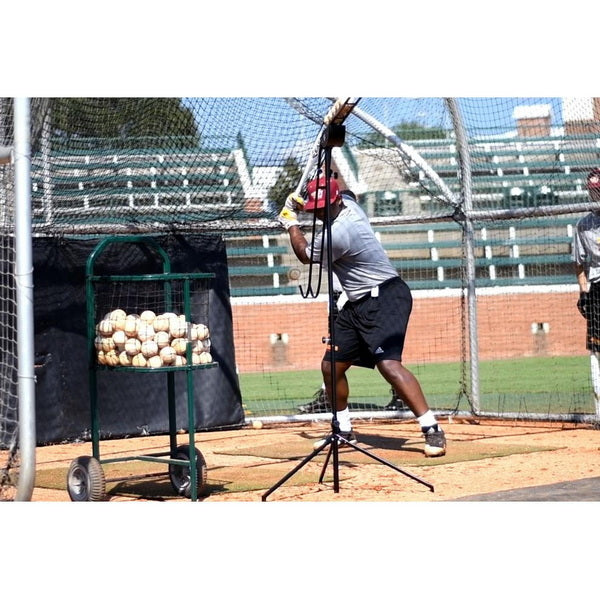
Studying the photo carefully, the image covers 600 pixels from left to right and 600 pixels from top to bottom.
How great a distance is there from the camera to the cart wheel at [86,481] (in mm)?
6980

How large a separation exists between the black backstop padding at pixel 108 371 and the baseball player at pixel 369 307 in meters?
2.07

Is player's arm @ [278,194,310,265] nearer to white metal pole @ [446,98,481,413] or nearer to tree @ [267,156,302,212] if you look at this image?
white metal pole @ [446,98,481,413]

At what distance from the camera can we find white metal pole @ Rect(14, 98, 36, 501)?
21.2ft

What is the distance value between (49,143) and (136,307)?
2.43 metres

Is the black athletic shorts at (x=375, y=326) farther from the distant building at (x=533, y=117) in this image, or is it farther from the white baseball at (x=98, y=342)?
the distant building at (x=533, y=117)

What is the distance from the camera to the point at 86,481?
703 centimetres

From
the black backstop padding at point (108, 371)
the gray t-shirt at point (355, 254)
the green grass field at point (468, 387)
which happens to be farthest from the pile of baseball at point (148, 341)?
the green grass field at point (468, 387)

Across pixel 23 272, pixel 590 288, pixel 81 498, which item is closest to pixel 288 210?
pixel 23 272

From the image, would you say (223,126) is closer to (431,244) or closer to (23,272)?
(23,272)

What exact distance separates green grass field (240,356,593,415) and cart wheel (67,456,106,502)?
545cm

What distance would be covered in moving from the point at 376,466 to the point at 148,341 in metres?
2.29

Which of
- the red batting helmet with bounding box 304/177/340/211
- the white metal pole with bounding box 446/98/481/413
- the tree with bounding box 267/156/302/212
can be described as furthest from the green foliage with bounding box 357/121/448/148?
the red batting helmet with bounding box 304/177/340/211

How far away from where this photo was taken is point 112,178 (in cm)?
1125

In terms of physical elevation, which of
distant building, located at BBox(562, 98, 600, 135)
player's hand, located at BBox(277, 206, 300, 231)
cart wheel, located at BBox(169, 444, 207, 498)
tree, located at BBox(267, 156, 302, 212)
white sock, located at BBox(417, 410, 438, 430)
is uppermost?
distant building, located at BBox(562, 98, 600, 135)
